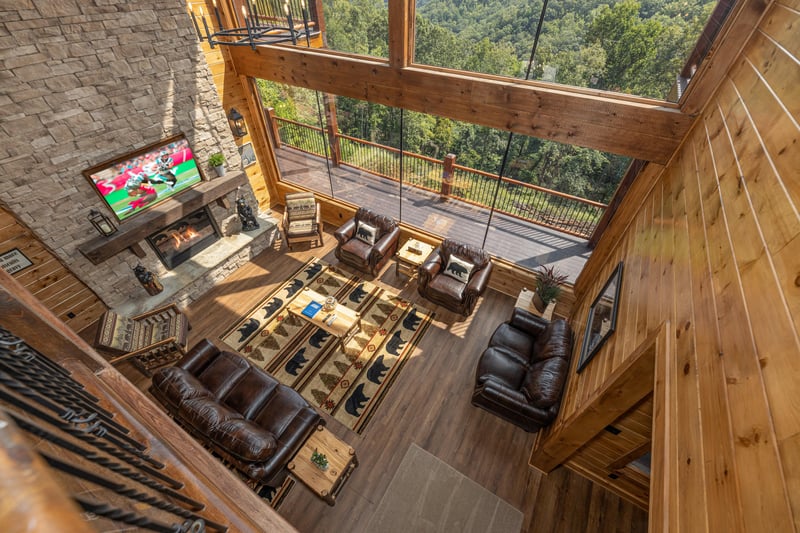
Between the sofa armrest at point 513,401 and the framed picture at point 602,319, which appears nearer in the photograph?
the framed picture at point 602,319

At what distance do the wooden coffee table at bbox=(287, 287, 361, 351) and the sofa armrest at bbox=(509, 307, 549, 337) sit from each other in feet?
6.83

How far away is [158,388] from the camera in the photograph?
3285 millimetres

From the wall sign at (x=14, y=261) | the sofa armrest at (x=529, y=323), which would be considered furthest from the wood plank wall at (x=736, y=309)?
the wall sign at (x=14, y=261)

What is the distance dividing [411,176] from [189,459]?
19.8 ft

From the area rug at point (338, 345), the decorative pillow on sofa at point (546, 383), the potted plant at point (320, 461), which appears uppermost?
the decorative pillow on sofa at point (546, 383)

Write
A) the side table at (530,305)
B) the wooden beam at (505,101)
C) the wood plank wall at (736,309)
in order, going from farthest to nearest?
the side table at (530,305)
the wooden beam at (505,101)
the wood plank wall at (736,309)

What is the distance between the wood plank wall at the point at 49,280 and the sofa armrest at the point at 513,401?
16.3 feet

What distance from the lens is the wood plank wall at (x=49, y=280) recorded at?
3.74 m

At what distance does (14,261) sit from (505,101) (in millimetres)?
5810

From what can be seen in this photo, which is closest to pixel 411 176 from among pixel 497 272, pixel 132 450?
pixel 497 272

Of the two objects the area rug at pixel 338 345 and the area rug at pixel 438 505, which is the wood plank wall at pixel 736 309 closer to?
the area rug at pixel 438 505

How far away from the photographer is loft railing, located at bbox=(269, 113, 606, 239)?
5.21 m

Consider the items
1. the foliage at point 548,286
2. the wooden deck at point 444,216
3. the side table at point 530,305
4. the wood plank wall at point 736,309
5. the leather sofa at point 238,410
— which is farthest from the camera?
the wooden deck at point 444,216

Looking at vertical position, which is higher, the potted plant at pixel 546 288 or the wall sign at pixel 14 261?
the wall sign at pixel 14 261
